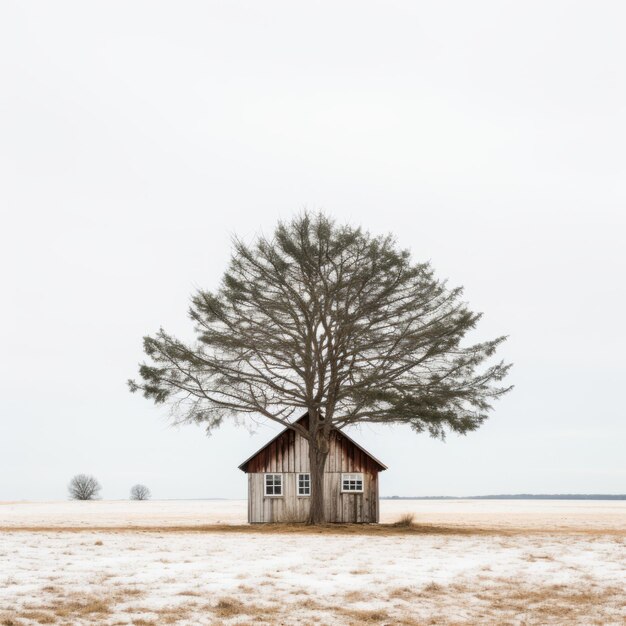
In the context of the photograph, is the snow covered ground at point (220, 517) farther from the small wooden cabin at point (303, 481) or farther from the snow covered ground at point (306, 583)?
the snow covered ground at point (306, 583)

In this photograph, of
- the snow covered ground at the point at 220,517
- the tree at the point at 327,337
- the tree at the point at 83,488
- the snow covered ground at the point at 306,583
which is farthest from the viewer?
the tree at the point at 83,488

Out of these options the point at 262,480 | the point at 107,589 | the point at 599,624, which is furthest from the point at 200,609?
the point at 262,480

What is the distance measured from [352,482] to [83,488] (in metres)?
91.9

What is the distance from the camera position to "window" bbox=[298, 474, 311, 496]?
4053cm

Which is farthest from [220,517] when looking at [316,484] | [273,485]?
[316,484]

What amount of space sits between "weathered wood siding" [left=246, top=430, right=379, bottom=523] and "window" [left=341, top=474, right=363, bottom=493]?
168 millimetres

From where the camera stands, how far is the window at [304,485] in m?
40.5

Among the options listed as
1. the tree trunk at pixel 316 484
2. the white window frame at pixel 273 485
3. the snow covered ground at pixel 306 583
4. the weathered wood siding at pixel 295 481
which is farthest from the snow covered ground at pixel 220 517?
the snow covered ground at pixel 306 583

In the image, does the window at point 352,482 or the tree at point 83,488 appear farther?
the tree at point 83,488

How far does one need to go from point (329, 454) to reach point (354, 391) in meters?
7.73

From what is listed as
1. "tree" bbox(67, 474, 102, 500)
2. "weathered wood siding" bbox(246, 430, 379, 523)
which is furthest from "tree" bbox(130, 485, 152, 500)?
"weathered wood siding" bbox(246, 430, 379, 523)

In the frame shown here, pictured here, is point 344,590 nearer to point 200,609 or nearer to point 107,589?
point 200,609

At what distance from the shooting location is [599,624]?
539 inches

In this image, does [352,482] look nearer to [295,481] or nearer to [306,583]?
[295,481]
